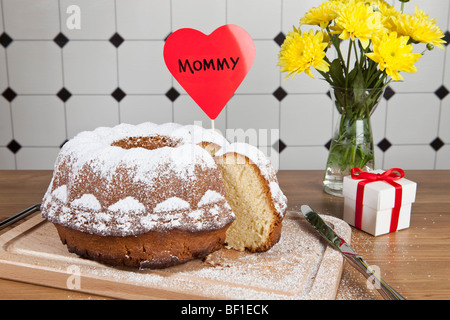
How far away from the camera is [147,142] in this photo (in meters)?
1.04

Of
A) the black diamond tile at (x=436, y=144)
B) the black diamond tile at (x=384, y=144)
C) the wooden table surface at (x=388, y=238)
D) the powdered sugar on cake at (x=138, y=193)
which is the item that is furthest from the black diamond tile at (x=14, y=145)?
the black diamond tile at (x=436, y=144)

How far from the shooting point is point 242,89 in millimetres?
2064

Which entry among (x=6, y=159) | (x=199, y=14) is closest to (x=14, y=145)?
(x=6, y=159)

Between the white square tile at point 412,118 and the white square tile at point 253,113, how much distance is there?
0.57 m

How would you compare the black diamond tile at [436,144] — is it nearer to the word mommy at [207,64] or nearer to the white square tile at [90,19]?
the word mommy at [207,64]

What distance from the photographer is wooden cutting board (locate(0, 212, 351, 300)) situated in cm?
79

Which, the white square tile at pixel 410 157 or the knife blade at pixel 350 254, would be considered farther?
the white square tile at pixel 410 157

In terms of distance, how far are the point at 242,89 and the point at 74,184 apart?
1291 mm

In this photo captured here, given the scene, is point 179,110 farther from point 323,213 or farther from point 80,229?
point 80,229

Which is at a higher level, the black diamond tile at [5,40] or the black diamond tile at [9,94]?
the black diamond tile at [5,40]

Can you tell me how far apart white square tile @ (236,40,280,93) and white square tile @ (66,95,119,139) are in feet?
2.02

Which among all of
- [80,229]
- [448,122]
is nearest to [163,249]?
[80,229]

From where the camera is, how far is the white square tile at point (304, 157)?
2.16 metres

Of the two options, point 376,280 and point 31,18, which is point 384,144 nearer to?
point 376,280
